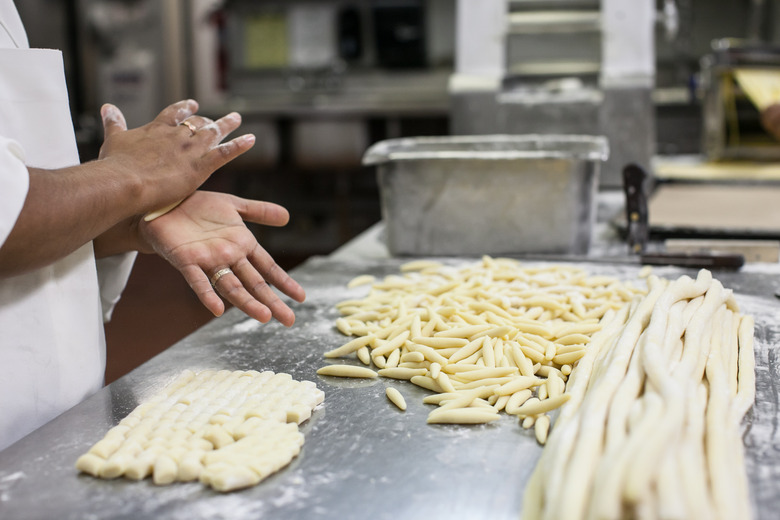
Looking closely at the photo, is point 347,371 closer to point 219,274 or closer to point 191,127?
point 219,274

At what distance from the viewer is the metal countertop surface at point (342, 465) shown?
2.55 ft

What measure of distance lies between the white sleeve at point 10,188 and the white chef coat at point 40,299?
14 cm

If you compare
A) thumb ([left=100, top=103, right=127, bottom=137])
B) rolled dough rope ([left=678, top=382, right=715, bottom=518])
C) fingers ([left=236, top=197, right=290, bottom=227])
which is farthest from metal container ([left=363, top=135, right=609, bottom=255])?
rolled dough rope ([left=678, top=382, right=715, bottom=518])

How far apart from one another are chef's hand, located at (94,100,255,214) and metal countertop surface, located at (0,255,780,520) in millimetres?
304

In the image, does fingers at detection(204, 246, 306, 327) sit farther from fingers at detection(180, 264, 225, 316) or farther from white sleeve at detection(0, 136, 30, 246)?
white sleeve at detection(0, 136, 30, 246)

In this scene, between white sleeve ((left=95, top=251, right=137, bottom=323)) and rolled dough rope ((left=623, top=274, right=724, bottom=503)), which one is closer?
rolled dough rope ((left=623, top=274, right=724, bottom=503))

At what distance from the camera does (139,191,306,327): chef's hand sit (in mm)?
1174

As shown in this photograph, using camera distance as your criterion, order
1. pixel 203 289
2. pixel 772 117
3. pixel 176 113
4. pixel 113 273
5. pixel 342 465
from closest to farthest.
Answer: pixel 342 465, pixel 203 289, pixel 176 113, pixel 113 273, pixel 772 117

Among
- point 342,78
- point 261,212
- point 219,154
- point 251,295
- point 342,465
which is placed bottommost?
point 342,465

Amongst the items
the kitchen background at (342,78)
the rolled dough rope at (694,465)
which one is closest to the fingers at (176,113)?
the rolled dough rope at (694,465)

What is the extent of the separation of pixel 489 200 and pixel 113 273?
1018mm

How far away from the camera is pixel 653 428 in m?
0.78

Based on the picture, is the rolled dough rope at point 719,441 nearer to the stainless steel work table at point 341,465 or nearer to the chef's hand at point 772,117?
the stainless steel work table at point 341,465

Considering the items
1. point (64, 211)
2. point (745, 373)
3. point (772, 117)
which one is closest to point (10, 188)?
point (64, 211)
